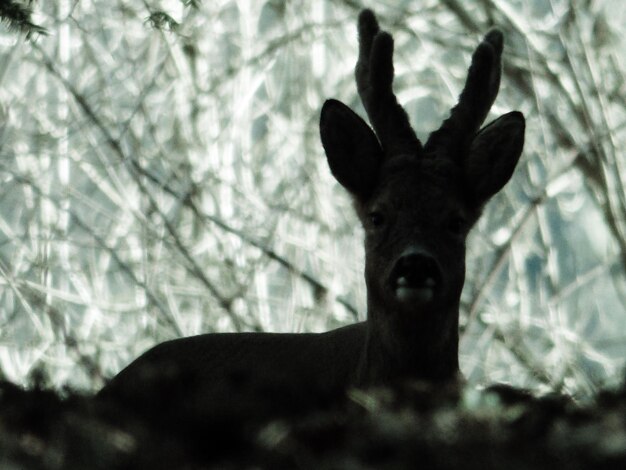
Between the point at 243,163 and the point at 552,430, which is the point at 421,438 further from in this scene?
the point at 243,163

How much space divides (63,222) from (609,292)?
26.1 feet

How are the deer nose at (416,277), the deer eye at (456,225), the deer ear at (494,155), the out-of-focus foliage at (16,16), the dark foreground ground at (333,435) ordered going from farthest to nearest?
the deer ear at (494,155) < the deer eye at (456,225) < the deer nose at (416,277) < the out-of-focus foliage at (16,16) < the dark foreground ground at (333,435)

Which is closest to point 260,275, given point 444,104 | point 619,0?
point 444,104

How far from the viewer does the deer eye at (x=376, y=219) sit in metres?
4.77

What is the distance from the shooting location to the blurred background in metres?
8.34

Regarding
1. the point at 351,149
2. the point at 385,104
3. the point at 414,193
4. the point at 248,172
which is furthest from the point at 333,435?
the point at 248,172

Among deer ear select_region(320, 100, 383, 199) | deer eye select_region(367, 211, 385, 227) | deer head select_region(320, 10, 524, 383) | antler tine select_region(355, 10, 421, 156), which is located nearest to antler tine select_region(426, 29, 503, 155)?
deer head select_region(320, 10, 524, 383)

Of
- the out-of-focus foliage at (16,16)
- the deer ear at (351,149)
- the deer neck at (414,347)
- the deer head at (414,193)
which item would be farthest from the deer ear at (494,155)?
the out-of-focus foliage at (16,16)

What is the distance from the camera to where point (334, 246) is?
29.1 ft

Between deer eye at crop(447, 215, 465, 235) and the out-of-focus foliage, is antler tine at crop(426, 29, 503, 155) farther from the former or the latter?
the out-of-focus foliage

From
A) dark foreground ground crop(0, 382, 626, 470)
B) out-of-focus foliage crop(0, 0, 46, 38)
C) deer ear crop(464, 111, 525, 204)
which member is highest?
out-of-focus foliage crop(0, 0, 46, 38)

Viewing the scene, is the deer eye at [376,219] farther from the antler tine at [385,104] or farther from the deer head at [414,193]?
the antler tine at [385,104]

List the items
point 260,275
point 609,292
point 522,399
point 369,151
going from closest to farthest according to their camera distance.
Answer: point 522,399 → point 369,151 → point 260,275 → point 609,292

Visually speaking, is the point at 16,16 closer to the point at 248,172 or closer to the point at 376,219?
the point at 376,219
